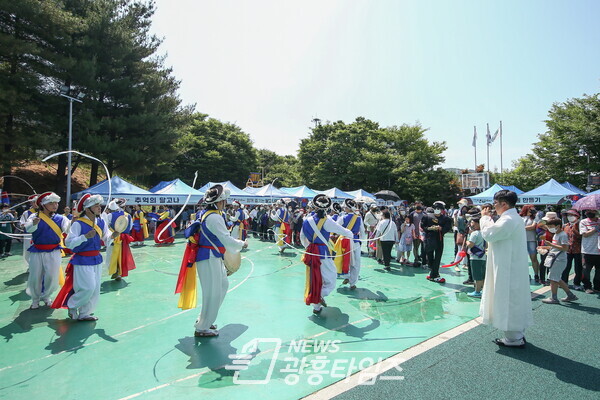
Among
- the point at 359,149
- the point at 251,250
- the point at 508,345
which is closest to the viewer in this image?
the point at 508,345

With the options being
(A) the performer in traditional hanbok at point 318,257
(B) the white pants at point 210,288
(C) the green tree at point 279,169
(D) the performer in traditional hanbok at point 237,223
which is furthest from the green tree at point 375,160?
(B) the white pants at point 210,288

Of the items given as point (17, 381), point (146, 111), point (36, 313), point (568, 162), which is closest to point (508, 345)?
point (17, 381)

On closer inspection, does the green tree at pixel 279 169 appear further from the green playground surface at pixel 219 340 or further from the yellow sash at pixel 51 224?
the yellow sash at pixel 51 224

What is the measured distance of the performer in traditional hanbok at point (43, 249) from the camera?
5836 millimetres

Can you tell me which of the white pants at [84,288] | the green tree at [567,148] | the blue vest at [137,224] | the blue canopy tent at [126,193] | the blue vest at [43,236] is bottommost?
the white pants at [84,288]

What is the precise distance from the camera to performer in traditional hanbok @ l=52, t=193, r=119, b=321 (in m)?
5.15

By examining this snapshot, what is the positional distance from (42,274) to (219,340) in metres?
3.73

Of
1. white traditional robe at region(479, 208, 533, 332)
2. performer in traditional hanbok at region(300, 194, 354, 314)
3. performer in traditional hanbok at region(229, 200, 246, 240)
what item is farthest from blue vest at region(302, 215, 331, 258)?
performer in traditional hanbok at region(229, 200, 246, 240)

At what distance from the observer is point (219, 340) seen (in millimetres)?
4574

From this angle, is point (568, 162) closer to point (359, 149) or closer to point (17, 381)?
point (359, 149)

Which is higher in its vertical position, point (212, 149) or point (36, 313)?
point (212, 149)

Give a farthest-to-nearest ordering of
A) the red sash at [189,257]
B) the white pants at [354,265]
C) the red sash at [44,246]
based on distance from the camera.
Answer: the white pants at [354,265]
the red sash at [44,246]
the red sash at [189,257]

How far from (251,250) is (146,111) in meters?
13.3

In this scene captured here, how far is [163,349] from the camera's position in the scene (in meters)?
4.27
